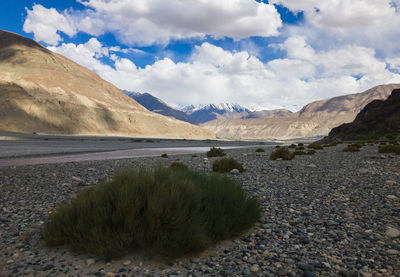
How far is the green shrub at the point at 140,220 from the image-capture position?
145 inches

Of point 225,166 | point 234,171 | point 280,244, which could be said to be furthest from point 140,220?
point 225,166

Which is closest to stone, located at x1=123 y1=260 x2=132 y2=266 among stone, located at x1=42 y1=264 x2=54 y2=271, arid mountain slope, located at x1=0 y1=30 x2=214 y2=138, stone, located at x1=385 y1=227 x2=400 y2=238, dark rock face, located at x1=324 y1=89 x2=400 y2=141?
stone, located at x1=42 y1=264 x2=54 y2=271

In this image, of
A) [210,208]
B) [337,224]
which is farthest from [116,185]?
[337,224]

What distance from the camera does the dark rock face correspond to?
5388cm

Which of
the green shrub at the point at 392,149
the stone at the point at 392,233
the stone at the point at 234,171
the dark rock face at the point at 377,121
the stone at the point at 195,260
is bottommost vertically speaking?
the stone at the point at 195,260

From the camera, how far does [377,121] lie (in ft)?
191

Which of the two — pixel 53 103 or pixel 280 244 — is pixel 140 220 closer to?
pixel 280 244

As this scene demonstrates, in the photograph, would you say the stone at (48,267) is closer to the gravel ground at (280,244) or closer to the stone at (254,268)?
the gravel ground at (280,244)

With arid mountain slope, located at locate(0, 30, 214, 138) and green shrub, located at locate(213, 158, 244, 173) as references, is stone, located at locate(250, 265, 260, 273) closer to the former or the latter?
green shrub, located at locate(213, 158, 244, 173)

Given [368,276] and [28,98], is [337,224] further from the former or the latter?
[28,98]

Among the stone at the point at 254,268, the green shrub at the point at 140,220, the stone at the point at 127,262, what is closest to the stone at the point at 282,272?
the stone at the point at 254,268

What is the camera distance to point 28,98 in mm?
88438

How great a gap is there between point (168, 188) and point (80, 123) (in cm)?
10060

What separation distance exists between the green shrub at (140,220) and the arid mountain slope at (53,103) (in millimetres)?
87513
